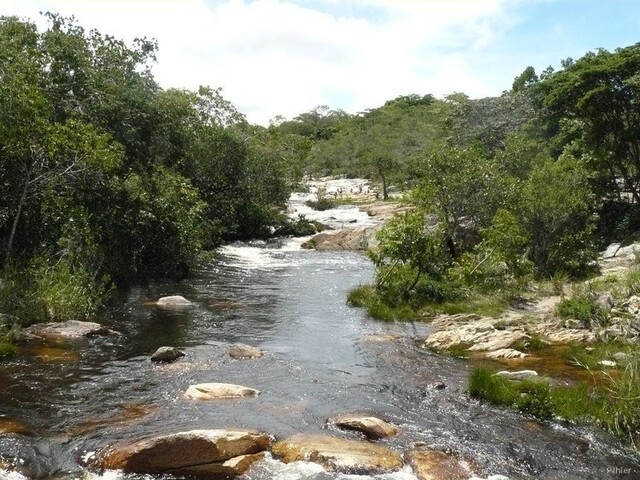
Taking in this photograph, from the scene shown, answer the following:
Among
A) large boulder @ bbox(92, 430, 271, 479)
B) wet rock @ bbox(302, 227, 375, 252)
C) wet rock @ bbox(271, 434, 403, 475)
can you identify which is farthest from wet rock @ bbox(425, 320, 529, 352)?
wet rock @ bbox(302, 227, 375, 252)

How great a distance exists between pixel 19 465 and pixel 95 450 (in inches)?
38.7

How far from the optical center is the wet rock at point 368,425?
9.45 meters

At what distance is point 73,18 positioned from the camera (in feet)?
80.6

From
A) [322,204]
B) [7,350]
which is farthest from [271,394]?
[322,204]

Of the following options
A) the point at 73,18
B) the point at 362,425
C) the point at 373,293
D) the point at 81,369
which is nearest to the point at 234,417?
the point at 362,425

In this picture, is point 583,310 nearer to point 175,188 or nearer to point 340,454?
point 340,454

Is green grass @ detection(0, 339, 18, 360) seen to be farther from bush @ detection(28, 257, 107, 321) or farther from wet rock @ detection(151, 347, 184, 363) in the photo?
wet rock @ detection(151, 347, 184, 363)

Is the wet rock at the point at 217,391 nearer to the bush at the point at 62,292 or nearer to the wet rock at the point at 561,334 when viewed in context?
the bush at the point at 62,292

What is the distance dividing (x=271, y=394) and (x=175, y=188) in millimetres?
16169

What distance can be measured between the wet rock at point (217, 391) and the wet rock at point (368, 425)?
1958 mm

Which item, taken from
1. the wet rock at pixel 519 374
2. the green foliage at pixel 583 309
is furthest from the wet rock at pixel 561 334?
the wet rock at pixel 519 374

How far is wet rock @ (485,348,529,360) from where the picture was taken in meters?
14.3

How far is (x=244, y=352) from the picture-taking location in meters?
14.2

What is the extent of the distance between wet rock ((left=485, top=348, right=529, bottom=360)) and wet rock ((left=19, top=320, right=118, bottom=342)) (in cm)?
946
